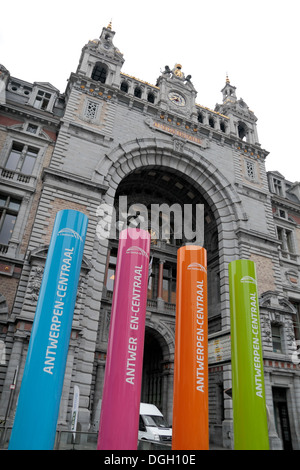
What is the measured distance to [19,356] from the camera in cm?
1619

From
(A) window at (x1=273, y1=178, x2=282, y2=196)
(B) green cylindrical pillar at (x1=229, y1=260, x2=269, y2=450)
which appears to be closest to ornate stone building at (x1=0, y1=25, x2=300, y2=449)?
(A) window at (x1=273, y1=178, x2=282, y2=196)

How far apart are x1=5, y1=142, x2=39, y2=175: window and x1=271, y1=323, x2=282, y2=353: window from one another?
19.6 metres

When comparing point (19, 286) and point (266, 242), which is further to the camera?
point (266, 242)

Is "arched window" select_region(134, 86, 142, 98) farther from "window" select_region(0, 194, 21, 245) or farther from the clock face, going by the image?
"window" select_region(0, 194, 21, 245)

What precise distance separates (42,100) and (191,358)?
24.2 meters

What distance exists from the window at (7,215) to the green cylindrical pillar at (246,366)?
14.8m

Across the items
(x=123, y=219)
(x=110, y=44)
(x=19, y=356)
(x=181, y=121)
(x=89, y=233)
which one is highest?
(x=110, y=44)

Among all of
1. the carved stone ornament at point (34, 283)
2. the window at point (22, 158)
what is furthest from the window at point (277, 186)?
the carved stone ornament at point (34, 283)

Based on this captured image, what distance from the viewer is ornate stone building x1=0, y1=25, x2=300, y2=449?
18766 mm

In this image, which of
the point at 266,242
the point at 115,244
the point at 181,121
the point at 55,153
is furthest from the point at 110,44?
the point at 266,242

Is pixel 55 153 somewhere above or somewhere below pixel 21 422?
above

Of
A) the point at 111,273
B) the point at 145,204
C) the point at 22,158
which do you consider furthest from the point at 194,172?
the point at 22,158

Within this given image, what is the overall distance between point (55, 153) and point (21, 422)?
62.1ft
